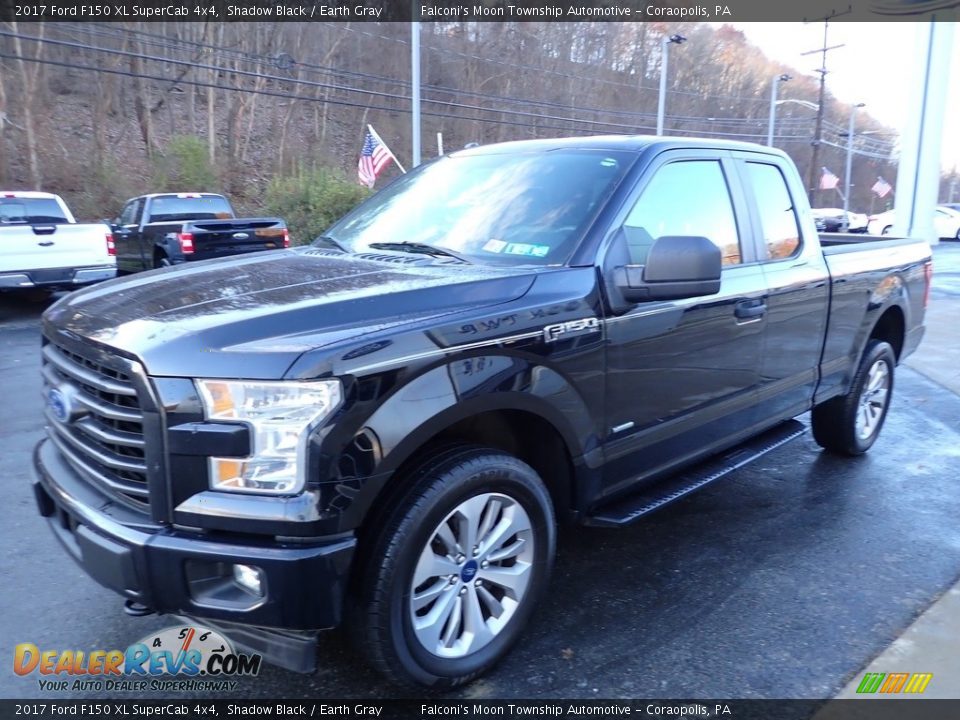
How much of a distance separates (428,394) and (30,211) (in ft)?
40.3

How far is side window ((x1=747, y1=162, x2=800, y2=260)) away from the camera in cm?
420

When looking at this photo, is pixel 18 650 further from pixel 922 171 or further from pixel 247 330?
pixel 922 171

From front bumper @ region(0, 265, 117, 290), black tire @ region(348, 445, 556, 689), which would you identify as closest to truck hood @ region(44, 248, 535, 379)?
black tire @ region(348, 445, 556, 689)

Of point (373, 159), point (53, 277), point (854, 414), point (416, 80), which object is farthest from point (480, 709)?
point (373, 159)

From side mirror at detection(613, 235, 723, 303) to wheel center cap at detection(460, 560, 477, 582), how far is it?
1205mm

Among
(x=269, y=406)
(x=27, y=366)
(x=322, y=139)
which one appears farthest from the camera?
(x=322, y=139)

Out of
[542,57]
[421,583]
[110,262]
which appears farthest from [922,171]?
[542,57]

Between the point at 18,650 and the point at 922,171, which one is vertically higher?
the point at 922,171

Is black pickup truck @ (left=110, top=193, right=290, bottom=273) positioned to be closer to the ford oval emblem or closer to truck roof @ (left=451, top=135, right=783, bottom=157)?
truck roof @ (left=451, top=135, right=783, bottom=157)

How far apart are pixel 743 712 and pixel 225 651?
1894 millimetres

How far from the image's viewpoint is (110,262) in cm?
1168

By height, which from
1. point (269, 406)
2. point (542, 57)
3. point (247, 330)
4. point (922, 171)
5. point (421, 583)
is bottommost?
point (421, 583)

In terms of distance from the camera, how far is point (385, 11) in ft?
115

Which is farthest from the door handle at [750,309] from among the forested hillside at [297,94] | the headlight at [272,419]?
the forested hillside at [297,94]
